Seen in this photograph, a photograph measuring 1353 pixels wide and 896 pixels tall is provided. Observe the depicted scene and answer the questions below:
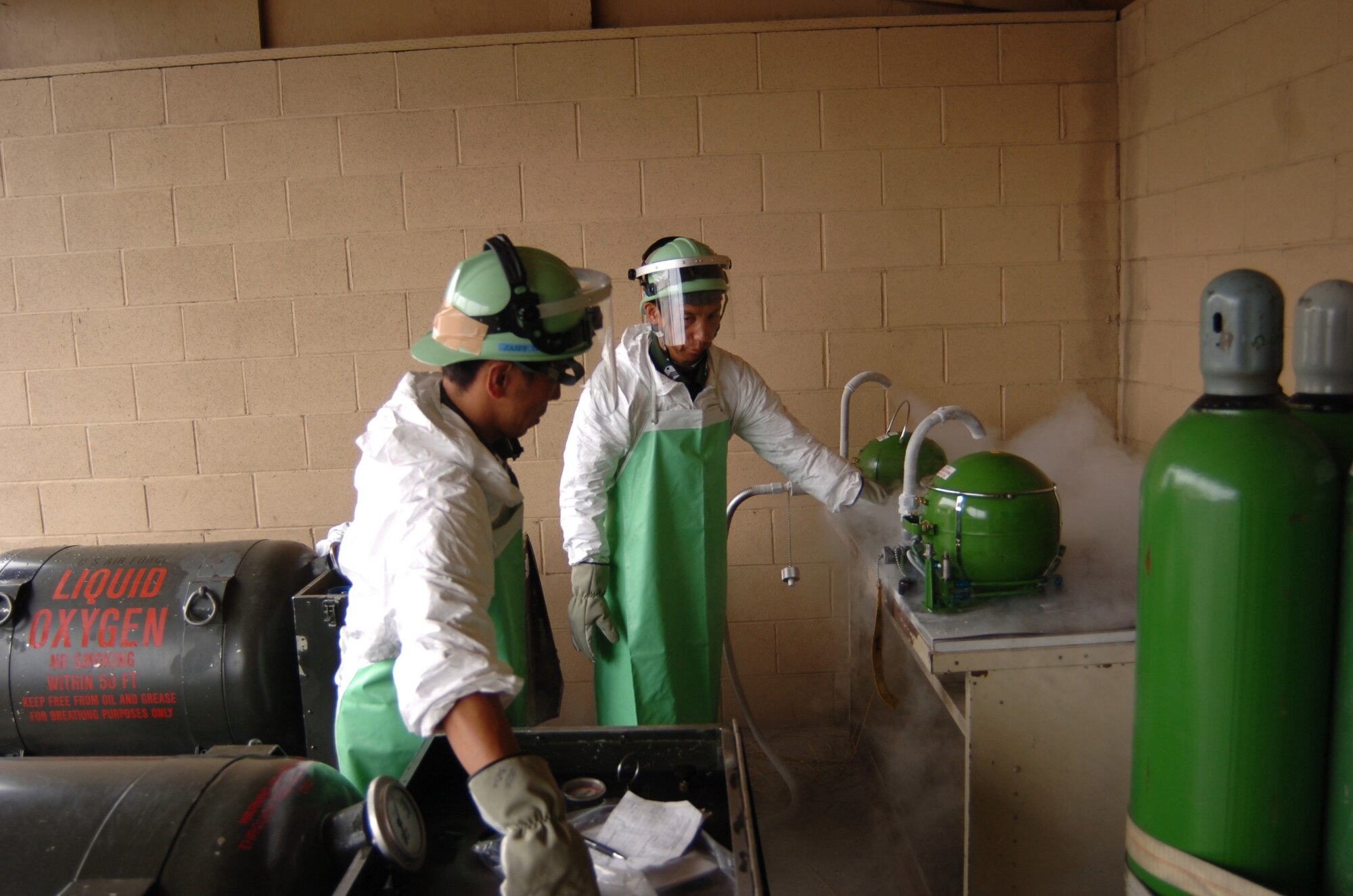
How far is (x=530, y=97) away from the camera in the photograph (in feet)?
9.97

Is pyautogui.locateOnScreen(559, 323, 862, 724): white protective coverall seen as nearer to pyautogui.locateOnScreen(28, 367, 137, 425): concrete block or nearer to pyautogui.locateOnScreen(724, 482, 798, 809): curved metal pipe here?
pyautogui.locateOnScreen(724, 482, 798, 809): curved metal pipe

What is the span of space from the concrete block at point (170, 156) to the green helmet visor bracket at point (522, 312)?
222cm

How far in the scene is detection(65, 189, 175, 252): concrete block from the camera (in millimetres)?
3131

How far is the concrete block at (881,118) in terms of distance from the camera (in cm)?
303

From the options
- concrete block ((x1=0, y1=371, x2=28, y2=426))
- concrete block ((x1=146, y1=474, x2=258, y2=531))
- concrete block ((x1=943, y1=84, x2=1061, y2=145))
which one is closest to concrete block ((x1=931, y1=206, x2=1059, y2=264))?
concrete block ((x1=943, y1=84, x2=1061, y2=145))

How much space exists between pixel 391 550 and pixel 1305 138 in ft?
7.45

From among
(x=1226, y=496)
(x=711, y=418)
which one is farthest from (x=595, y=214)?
(x=1226, y=496)

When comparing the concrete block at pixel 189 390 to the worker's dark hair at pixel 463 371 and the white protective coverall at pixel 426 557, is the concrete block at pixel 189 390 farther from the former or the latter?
the worker's dark hair at pixel 463 371

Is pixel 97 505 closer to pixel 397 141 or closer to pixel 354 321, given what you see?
pixel 354 321

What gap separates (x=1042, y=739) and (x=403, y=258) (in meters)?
2.41

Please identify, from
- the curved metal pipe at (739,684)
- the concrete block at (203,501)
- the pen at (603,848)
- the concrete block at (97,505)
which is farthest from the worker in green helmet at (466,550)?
the concrete block at (97,505)

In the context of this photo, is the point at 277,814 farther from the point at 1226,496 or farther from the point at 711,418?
the point at 711,418

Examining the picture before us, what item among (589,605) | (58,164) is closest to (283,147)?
(58,164)

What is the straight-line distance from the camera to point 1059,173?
3.06 metres
